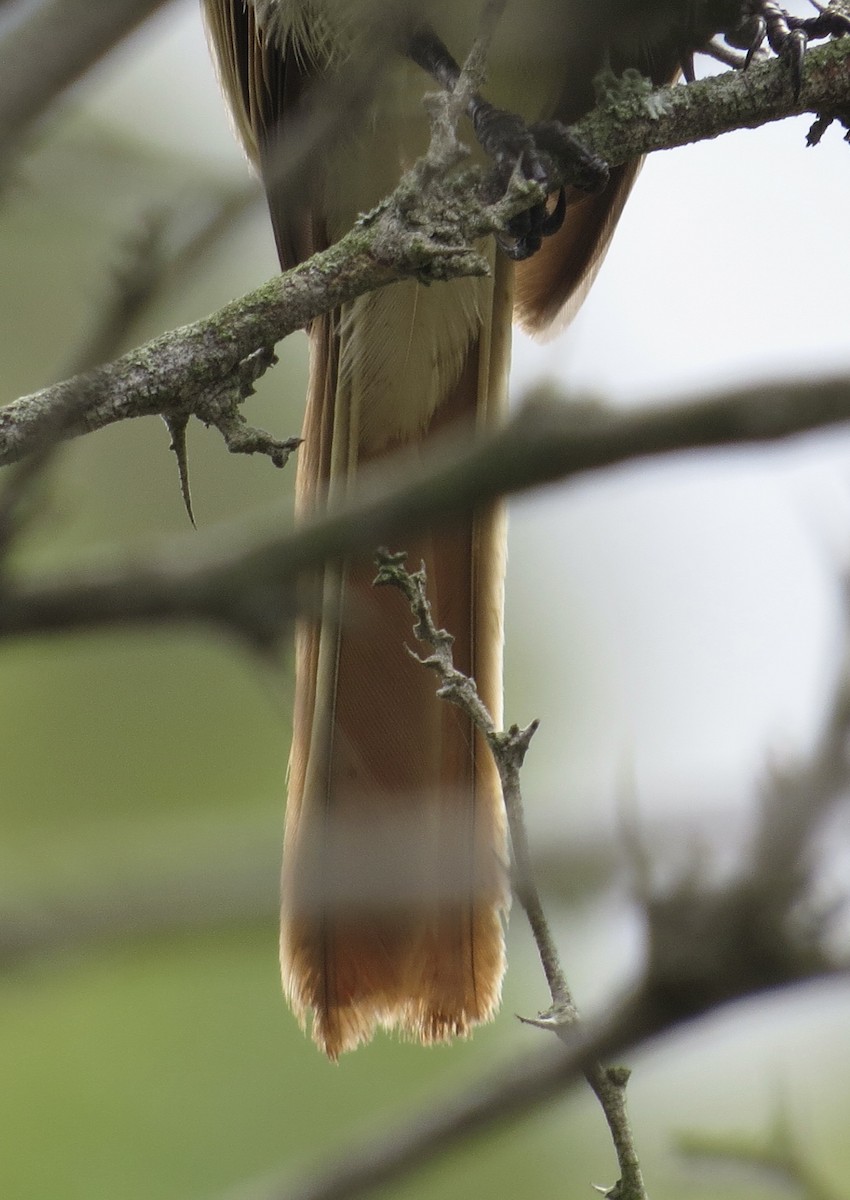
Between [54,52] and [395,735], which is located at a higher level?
[395,735]

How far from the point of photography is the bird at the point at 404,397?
274cm

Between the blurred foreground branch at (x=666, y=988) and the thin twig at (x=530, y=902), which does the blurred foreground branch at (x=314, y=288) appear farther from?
the blurred foreground branch at (x=666, y=988)

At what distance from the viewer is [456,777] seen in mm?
Result: 3100

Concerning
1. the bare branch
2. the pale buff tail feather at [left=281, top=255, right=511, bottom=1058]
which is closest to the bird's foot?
the pale buff tail feather at [left=281, top=255, right=511, bottom=1058]

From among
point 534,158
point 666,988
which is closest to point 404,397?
point 534,158

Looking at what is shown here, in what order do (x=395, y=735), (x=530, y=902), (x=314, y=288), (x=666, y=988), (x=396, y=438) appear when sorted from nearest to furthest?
(x=666, y=988) → (x=530, y=902) → (x=314, y=288) → (x=395, y=735) → (x=396, y=438)

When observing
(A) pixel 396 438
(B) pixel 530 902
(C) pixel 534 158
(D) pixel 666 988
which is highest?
(A) pixel 396 438

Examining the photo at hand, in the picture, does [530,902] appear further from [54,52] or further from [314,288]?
[314,288]

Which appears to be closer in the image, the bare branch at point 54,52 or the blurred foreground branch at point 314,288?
the bare branch at point 54,52

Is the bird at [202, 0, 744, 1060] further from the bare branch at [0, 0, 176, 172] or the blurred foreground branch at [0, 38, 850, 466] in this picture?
the bare branch at [0, 0, 176, 172]

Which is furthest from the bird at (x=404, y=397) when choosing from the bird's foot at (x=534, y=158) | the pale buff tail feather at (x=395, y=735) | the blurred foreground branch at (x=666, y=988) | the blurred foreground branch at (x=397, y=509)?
the blurred foreground branch at (x=666, y=988)

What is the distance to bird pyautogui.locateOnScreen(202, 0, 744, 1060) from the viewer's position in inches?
108

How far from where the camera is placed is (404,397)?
11.9ft

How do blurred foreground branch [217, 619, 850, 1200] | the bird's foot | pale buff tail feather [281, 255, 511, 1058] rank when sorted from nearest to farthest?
1. blurred foreground branch [217, 619, 850, 1200]
2. the bird's foot
3. pale buff tail feather [281, 255, 511, 1058]
